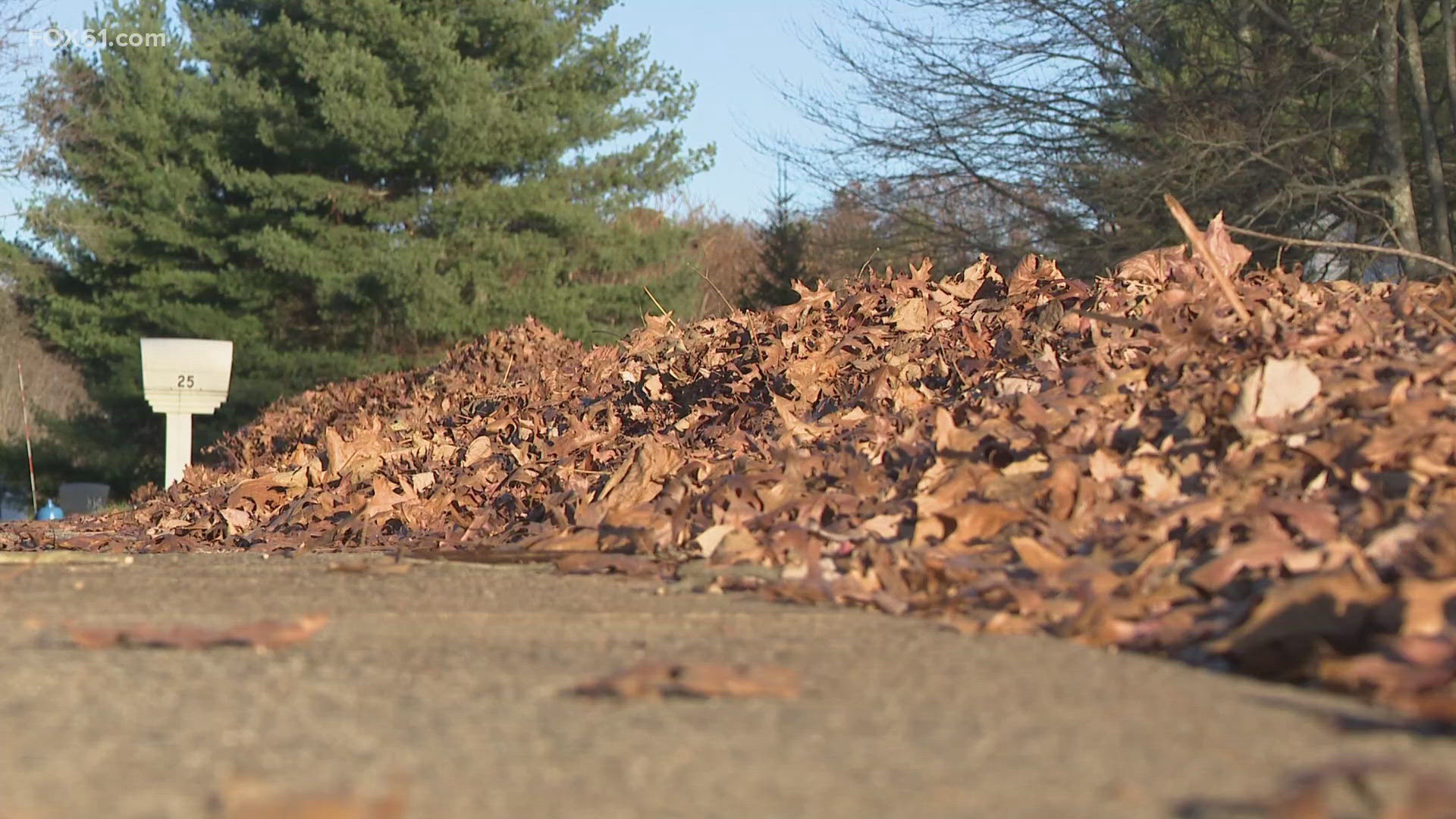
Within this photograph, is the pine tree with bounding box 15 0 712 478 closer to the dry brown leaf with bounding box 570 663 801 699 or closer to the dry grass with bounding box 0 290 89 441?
the dry grass with bounding box 0 290 89 441

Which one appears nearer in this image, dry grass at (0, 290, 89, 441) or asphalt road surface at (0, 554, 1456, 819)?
asphalt road surface at (0, 554, 1456, 819)

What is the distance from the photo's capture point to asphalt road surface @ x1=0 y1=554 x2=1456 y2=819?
1.62 m

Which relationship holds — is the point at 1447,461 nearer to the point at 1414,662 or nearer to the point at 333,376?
the point at 1414,662

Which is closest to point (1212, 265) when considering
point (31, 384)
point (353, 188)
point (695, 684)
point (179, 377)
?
point (695, 684)

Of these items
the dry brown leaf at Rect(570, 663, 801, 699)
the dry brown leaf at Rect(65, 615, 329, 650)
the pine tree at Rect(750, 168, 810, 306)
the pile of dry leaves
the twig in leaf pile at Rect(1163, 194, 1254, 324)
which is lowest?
the dry brown leaf at Rect(65, 615, 329, 650)

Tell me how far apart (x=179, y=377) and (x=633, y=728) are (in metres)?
13.0

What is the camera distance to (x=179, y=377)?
13.9m

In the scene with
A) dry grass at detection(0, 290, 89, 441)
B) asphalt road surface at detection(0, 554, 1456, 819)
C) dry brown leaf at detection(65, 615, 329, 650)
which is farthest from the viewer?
dry grass at detection(0, 290, 89, 441)

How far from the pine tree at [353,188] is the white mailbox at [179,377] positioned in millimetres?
6086

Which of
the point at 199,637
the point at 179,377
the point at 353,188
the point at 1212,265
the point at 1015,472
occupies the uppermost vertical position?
the point at 353,188

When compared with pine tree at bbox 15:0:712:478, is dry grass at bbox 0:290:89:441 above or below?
below

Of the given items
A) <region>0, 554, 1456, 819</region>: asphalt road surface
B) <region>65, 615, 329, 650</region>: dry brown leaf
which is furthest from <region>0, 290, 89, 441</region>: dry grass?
<region>0, 554, 1456, 819</region>: asphalt road surface

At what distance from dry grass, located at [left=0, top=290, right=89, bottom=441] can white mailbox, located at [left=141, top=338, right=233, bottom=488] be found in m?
18.3

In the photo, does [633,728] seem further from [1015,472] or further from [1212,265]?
[1212,265]
